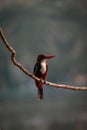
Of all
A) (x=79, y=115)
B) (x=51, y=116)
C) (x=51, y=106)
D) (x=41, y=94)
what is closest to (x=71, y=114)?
(x=79, y=115)

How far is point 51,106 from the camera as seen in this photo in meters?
11.9

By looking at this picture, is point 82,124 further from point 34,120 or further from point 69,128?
point 34,120

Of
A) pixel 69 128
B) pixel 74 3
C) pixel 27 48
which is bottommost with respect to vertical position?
pixel 69 128

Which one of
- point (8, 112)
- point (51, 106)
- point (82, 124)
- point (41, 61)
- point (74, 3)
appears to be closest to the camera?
point (41, 61)

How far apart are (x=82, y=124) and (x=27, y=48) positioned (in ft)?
6.91

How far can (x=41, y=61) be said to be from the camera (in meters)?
1.60

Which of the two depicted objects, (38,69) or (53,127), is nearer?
(38,69)

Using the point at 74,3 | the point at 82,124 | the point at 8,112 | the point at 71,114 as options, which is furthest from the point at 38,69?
the point at 8,112

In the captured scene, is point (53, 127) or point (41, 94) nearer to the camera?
point (41, 94)

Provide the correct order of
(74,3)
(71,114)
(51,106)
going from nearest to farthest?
(74,3), (71,114), (51,106)

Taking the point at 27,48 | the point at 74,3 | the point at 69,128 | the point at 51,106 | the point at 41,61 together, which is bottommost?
the point at 51,106

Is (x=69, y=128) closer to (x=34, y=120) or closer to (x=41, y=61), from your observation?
(x=34, y=120)

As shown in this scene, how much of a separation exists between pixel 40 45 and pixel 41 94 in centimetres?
661

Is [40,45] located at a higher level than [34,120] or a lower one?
higher
